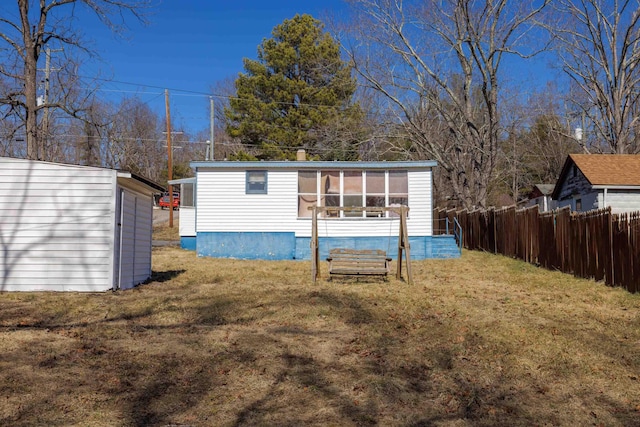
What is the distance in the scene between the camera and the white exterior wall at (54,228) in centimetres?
1063

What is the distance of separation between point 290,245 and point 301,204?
141 cm

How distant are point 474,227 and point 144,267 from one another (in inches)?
560

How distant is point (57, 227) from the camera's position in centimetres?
1075

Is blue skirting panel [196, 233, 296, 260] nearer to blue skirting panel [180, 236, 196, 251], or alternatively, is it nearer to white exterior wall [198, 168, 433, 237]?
white exterior wall [198, 168, 433, 237]

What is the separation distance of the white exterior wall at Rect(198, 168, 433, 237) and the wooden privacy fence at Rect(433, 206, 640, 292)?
273cm

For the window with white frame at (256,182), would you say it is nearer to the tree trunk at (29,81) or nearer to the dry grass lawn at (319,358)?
the tree trunk at (29,81)

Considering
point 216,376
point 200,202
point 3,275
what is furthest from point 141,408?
point 200,202

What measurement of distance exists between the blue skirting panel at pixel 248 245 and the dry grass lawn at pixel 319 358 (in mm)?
7799

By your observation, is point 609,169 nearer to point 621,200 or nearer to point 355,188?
point 621,200

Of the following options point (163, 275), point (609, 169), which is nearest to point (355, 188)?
point (163, 275)

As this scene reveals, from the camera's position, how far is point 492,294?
11.4m

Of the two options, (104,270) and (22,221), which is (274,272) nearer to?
→ (104,270)

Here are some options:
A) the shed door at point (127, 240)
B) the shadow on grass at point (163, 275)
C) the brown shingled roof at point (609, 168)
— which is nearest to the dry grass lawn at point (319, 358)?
the shed door at point (127, 240)

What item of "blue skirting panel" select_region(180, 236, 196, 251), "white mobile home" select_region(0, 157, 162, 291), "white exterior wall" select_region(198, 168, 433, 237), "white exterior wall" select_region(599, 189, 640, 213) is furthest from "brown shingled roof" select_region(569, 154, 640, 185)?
"white mobile home" select_region(0, 157, 162, 291)
